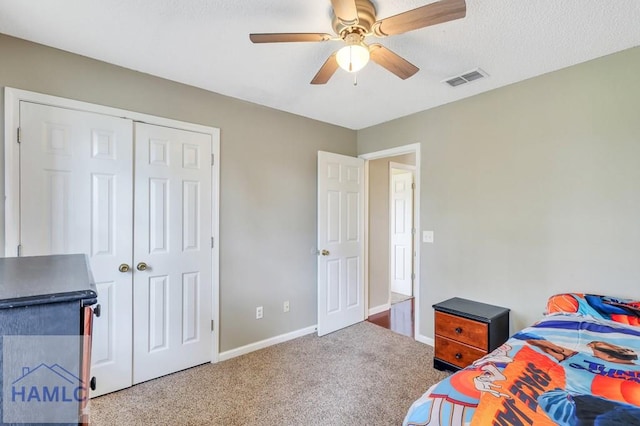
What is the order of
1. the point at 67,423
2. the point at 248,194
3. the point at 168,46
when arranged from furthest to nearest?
the point at 248,194 → the point at 168,46 → the point at 67,423

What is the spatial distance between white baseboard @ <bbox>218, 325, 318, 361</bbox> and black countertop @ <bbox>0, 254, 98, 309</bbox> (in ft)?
6.62

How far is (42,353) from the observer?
0.65 metres

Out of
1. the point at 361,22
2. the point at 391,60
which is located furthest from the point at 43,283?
the point at 391,60

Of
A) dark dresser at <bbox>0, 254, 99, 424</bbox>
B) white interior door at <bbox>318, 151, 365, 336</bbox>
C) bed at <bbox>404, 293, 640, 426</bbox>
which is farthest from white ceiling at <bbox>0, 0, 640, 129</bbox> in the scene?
bed at <bbox>404, 293, 640, 426</bbox>

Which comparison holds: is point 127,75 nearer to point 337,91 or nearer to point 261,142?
point 261,142

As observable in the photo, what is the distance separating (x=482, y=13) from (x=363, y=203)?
2.41 meters

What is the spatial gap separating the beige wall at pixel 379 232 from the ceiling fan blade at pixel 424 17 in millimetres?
2635

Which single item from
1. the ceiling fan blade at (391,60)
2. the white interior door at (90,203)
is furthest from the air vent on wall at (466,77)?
the white interior door at (90,203)

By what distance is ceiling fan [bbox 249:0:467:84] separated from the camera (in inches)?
52.1

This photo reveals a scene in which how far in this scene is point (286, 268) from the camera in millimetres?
3273

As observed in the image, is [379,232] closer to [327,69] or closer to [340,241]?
[340,241]

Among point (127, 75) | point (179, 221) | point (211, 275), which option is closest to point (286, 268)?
point (211, 275)

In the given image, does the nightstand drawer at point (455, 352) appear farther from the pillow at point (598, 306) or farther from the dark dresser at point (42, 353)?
the dark dresser at point (42, 353)

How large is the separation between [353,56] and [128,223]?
6.59ft
